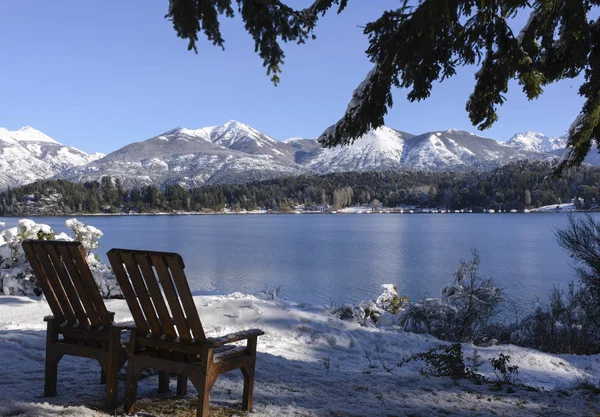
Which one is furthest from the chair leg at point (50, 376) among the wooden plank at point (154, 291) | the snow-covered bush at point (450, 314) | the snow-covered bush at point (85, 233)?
the snow-covered bush at point (85, 233)

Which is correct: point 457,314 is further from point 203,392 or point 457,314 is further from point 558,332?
point 203,392

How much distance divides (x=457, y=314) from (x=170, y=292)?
32.5 feet

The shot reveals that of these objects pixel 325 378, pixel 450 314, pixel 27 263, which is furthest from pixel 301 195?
pixel 325 378

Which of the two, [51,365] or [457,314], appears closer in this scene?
[51,365]

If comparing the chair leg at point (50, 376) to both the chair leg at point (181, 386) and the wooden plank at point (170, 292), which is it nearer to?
the chair leg at point (181, 386)

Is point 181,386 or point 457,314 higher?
point 181,386

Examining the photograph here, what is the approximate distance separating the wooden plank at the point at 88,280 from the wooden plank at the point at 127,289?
28 centimetres

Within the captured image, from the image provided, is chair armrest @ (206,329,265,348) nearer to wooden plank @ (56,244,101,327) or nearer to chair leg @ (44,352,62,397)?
wooden plank @ (56,244,101,327)

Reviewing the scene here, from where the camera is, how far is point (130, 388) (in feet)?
12.0

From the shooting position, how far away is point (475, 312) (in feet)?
39.3

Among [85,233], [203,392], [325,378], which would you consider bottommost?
[325,378]

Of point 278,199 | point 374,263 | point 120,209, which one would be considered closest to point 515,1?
point 374,263

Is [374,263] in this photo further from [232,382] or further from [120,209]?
[120,209]

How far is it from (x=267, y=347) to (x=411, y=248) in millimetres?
35705
